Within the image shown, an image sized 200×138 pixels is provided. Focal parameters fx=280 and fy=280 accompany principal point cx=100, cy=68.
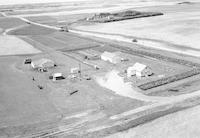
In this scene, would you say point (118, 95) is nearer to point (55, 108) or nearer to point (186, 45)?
point (55, 108)

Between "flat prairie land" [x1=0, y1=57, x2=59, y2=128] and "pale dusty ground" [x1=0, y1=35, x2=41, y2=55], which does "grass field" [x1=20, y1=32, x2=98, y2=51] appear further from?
"flat prairie land" [x1=0, y1=57, x2=59, y2=128]

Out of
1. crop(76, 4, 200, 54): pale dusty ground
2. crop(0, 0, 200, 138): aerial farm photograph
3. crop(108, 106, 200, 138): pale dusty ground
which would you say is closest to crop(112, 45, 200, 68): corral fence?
crop(0, 0, 200, 138): aerial farm photograph

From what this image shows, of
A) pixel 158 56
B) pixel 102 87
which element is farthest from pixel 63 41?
pixel 102 87

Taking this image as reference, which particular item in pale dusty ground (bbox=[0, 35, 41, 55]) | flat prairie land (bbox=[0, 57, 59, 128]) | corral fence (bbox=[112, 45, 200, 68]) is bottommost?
pale dusty ground (bbox=[0, 35, 41, 55])

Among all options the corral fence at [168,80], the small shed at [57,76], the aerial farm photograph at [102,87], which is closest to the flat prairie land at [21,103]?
the aerial farm photograph at [102,87]

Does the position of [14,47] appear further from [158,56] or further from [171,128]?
[171,128]

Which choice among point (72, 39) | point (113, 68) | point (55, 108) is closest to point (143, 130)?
point (55, 108)
